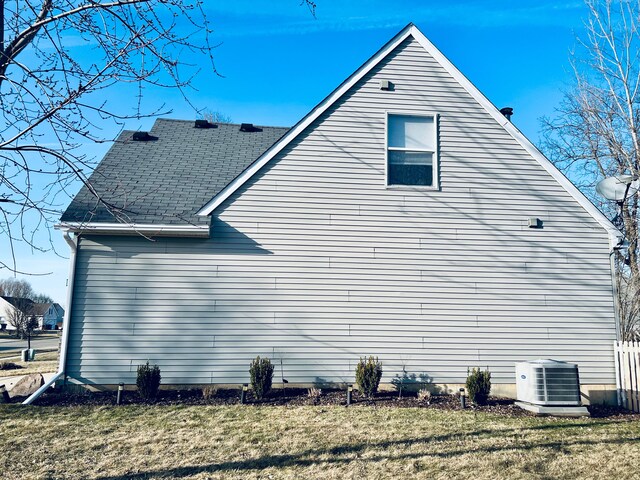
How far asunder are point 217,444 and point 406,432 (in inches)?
95.8

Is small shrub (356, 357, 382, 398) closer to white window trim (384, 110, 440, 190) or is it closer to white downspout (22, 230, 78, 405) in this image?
white window trim (384, 110, 440, 190)

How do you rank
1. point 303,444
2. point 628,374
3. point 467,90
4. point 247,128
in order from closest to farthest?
point 303,444 → point 628,374 → point 467,90 → point 247,128

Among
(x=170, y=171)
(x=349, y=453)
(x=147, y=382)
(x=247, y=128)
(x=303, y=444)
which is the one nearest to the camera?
(x=349, y=453)


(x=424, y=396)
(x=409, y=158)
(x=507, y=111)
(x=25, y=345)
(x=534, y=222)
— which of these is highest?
(x=507, y=111)

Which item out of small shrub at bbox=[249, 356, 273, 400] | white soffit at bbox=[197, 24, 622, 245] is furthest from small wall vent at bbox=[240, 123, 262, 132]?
small shrub at bbox=[249, 356, 273, 400]

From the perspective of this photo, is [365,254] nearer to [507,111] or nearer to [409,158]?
[409,158]

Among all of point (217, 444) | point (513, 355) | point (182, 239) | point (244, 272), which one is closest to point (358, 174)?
point (244, 272)

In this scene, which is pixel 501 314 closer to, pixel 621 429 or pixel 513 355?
pixel 513 355

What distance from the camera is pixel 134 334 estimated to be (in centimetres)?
871

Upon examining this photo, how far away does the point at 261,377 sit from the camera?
8.24 m

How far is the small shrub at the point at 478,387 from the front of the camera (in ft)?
26.7

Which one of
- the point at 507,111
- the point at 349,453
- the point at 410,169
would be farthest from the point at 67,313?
the point at 507,111

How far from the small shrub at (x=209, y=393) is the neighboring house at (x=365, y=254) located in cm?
24

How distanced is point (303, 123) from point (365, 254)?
281 centimetres
